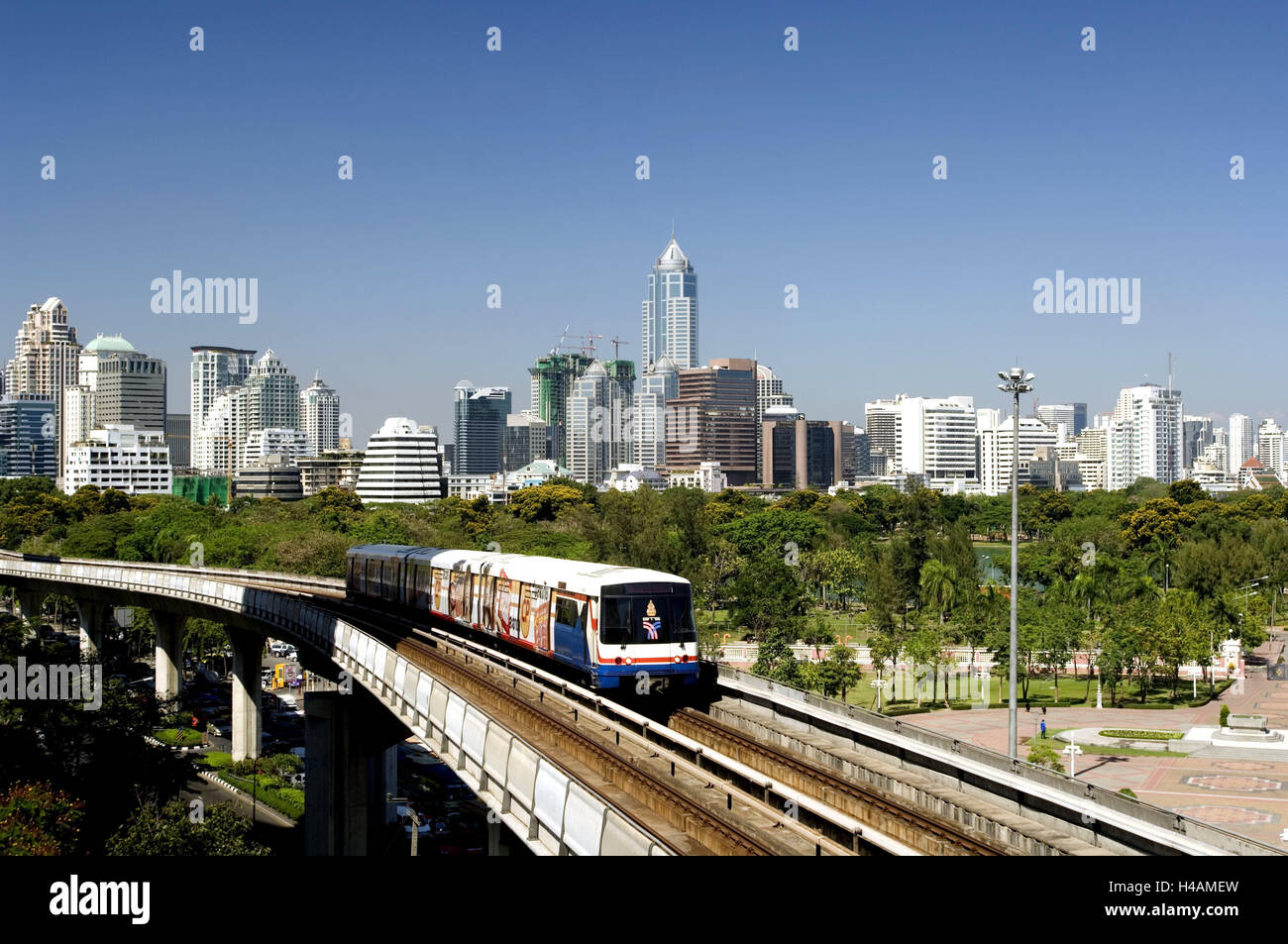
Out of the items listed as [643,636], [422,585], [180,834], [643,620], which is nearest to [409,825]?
[422,585]

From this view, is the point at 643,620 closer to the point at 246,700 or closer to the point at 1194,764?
the point at 1194,764

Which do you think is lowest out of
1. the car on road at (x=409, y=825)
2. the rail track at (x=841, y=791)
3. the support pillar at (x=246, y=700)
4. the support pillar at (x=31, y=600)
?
the car on road at (x=409, y=825)

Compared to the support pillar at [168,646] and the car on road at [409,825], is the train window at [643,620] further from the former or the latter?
the support pillar at [168,646]

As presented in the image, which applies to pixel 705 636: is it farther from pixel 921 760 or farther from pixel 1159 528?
pixel 1159 528

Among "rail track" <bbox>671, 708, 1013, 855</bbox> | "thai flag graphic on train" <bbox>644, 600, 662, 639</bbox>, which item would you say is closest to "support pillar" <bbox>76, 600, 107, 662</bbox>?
"thai flag graphic on train" <bbox>644, 600, 662, 639</bbox>

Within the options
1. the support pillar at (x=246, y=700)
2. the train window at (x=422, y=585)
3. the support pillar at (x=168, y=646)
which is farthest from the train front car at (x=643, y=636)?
the support pillar at (x=168, y=646)

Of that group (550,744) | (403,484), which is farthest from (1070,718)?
(403,484)

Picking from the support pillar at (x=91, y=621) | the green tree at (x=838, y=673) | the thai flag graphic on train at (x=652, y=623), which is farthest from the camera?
the support pillar at (x=91, y=621)
